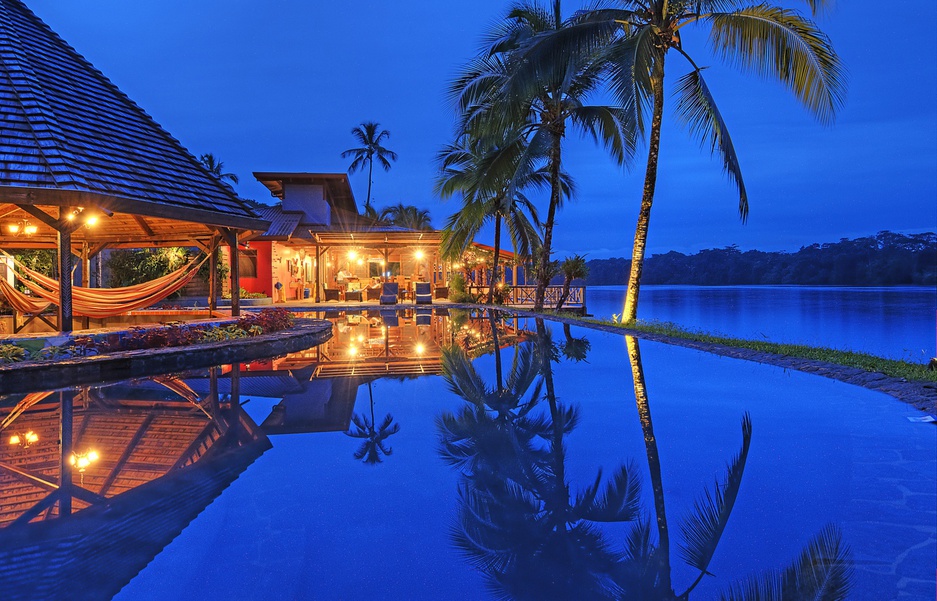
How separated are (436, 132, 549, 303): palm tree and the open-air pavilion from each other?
22.6 ft

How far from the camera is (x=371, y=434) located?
4.54 meters

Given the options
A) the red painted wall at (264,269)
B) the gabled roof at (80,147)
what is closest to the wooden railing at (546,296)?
the red painted wall at (264,269)

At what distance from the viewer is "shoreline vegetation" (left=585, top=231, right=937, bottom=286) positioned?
36.4m

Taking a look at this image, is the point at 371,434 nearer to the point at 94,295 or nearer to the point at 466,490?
the point at 466,490

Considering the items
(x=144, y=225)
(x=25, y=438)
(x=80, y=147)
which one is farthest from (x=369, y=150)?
(x=25, y=438)

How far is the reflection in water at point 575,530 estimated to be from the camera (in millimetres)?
2242

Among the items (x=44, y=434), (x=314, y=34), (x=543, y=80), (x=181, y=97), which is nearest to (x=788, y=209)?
(x=314, y=34)

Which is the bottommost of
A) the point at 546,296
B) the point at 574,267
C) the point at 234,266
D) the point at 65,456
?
the point at 65,456

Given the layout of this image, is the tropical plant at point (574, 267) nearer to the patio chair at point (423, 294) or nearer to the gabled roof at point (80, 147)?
the patio chair at point (423, 294)

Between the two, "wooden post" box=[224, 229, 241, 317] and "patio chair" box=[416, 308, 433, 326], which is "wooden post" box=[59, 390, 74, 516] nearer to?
"wooden post" box=[224, 229, 241, 317]

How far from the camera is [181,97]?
108 metres

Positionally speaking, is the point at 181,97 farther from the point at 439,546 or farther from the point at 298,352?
the point at 439,546

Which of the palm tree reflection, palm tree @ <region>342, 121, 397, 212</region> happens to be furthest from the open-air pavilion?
palm tree @ <region>342, 121, 397, 212</region>

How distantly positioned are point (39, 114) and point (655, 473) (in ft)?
30.5
